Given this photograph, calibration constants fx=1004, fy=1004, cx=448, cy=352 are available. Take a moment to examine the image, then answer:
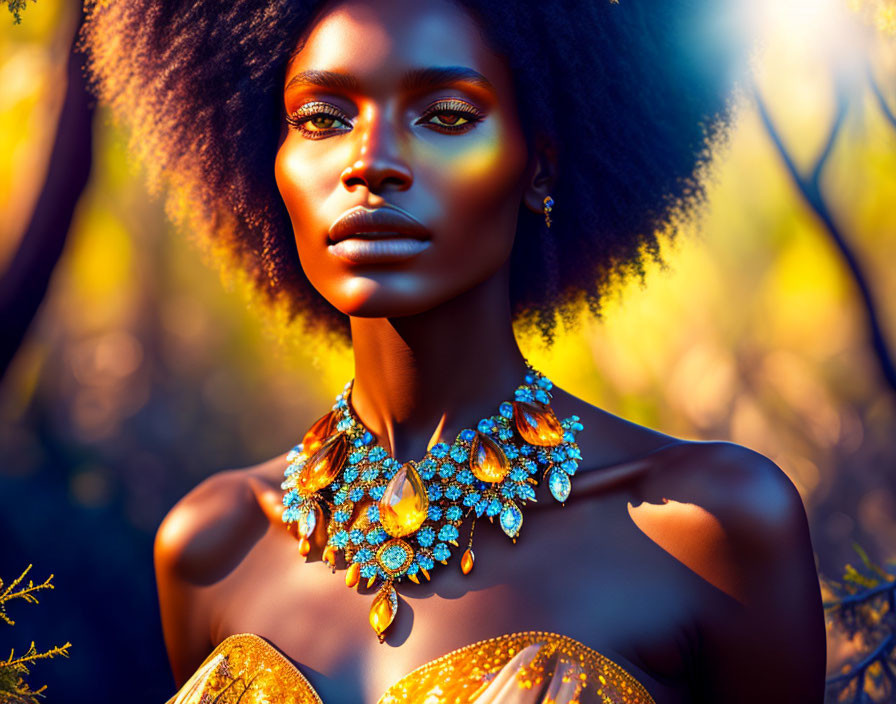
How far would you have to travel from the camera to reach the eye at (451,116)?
1745 millimetres

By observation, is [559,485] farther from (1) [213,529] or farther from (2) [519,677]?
(1) [213,529]

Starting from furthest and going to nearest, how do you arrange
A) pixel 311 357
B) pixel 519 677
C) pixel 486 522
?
pixel 311 357 → pixel 486 522 → pixel 519 677

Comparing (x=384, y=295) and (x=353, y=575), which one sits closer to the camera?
(x=384, y=295)

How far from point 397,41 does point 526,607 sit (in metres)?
1.01

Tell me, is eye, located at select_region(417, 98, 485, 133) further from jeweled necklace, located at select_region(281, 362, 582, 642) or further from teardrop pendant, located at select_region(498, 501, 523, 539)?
teardrop pendant, located at select_region(498, 501, 523, 539)

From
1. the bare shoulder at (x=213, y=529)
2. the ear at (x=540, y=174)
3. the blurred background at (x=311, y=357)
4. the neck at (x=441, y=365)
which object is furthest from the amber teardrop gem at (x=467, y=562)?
the blurred background at (x=311, y=357)

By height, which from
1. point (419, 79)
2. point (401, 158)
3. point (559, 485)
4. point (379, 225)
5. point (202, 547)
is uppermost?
point (419, 79)

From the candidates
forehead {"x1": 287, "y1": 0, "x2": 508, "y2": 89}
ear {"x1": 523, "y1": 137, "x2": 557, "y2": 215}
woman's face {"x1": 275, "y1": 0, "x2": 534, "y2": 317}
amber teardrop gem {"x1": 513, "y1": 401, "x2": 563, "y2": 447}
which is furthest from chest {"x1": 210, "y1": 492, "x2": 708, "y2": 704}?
forehead {"x1": 287, "y1": 0, "x2": 508, "y2": 89}

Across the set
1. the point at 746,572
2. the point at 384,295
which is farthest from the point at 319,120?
the point at 746,572

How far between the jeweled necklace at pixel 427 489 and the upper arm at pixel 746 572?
0.72 ft

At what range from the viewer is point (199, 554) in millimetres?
2205

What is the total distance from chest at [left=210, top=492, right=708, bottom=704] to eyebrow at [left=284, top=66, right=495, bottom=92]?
79 centimetres

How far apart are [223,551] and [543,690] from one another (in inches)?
33.4

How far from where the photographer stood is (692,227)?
2385 mm
